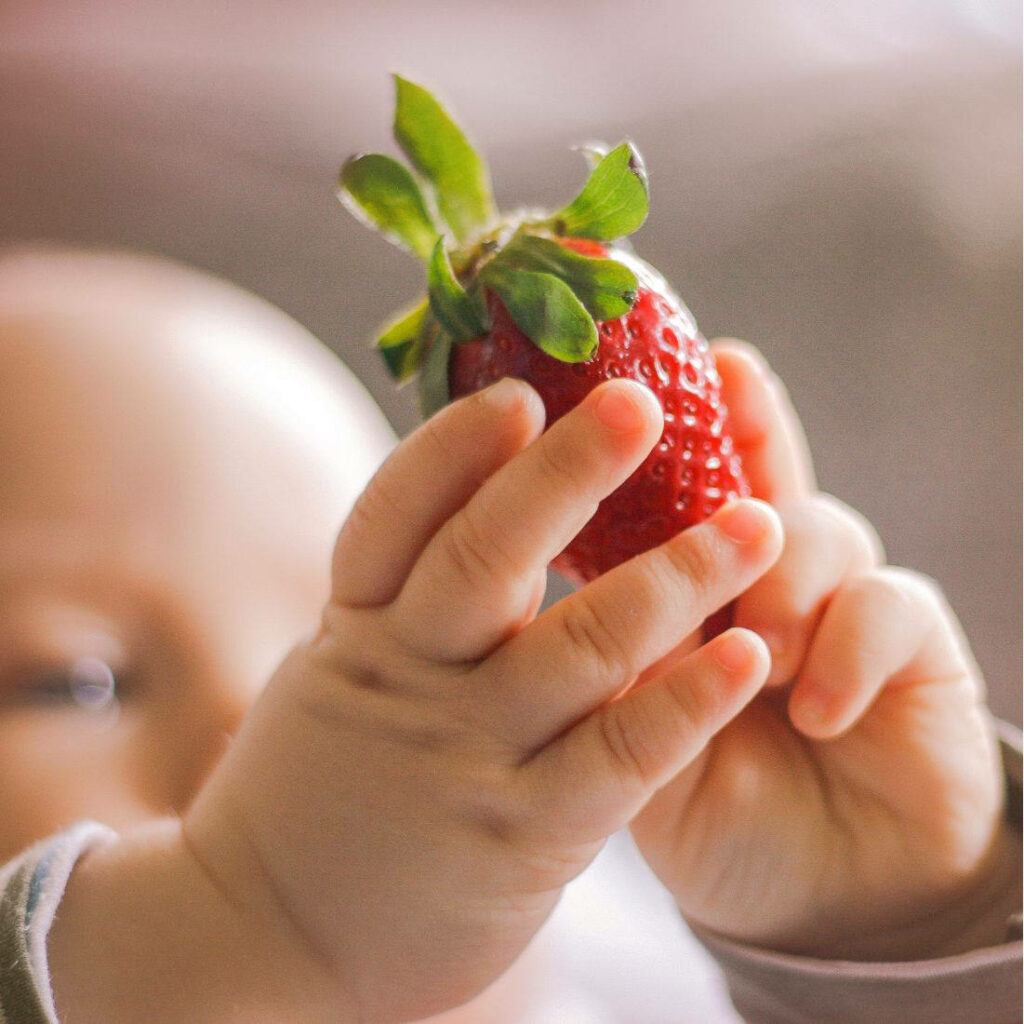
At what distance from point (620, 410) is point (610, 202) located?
0.06 metres

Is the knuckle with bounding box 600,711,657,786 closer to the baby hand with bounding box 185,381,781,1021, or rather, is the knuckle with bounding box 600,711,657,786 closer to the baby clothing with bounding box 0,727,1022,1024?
the baby hand with bounding box 185,381,781,1021

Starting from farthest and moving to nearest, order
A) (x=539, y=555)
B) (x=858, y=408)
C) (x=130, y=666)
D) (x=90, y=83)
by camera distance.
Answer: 1. (x=858, y=408)
2. (x=90, y=83)
3. (x=130, y=666)
4. (x=539, y=555)

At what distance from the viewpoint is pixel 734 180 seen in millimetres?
744

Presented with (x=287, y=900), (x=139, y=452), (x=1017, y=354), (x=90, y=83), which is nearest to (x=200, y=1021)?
(x=287, y=900)

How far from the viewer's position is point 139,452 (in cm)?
48

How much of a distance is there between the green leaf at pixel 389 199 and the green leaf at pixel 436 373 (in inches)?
1.1

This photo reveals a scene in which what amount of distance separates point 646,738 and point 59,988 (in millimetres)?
188

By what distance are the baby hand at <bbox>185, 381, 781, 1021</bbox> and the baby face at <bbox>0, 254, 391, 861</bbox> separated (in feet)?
0.32

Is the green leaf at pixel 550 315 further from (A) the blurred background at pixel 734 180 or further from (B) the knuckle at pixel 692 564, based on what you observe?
(A) the blurred background at pixel 734 180

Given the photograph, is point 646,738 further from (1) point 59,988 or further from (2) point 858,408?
(2) point 858,408

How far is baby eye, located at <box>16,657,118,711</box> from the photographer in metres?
0.44

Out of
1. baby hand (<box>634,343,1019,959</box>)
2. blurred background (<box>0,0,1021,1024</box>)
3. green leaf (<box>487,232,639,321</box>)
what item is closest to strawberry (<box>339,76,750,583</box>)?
green leaf (<box>487,232,639,321</box>)

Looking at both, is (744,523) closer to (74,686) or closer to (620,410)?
(620,410)

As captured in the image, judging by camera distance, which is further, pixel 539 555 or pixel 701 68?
pixel 701 68
